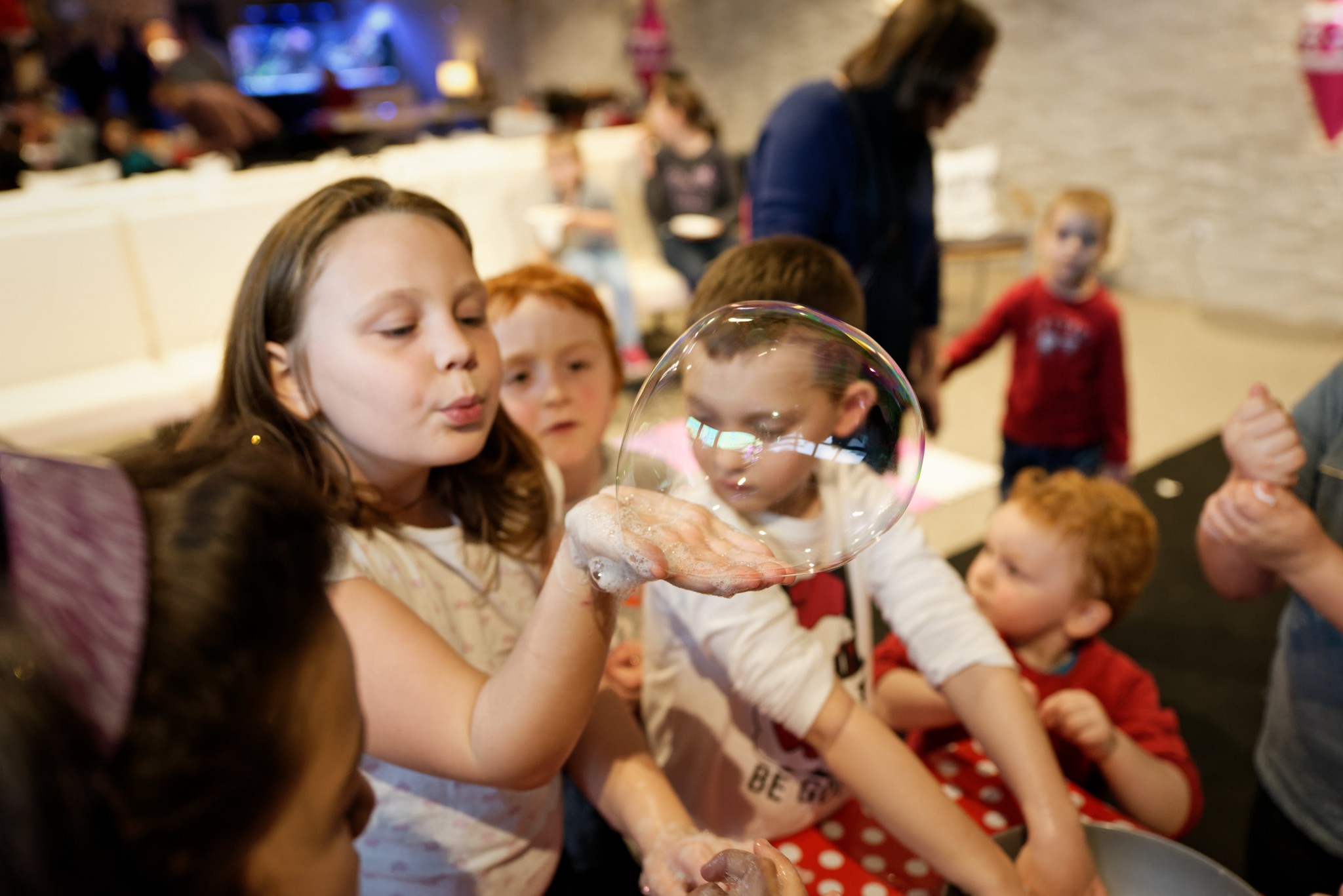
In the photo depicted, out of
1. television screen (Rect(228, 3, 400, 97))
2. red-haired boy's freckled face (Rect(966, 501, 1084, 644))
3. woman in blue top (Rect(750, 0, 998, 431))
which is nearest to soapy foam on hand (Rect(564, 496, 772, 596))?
red-haired boy's freckled face (Rect(966, 501, 1084, 644))

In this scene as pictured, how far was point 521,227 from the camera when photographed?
15.7ft

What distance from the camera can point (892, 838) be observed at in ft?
3.34

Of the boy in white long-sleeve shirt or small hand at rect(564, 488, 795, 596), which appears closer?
small hand at rect(564, 488, 795, 596)

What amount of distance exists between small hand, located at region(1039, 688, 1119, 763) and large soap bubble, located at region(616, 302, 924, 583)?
51 cm

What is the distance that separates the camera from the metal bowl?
0.81 m

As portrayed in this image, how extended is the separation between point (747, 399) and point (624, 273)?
4088 mm

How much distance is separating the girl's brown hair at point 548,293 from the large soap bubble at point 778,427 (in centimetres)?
59


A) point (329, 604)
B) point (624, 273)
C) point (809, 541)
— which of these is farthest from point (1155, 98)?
point (329, 604)

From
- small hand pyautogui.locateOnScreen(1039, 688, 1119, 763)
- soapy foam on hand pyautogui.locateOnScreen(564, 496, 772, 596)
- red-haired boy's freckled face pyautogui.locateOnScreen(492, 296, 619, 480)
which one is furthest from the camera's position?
red-haired boy's freckled face pyautogui.locateOnScreen(492, 296, 619, 480)

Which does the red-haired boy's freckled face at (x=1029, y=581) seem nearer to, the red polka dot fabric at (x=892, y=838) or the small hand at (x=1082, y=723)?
the small hand at (x=1082, y=723)

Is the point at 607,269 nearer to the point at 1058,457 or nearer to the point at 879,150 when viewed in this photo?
the point at 1058,457

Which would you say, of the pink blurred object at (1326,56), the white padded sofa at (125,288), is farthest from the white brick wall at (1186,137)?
the white padded sofa at (125,288)

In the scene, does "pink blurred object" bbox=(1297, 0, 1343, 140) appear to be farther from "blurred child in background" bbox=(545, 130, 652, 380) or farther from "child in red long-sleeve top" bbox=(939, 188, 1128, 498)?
"blurred child in background" bbox=(545, 130, 652, 380)

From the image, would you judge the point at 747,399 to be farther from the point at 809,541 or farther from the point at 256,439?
the point at 256,439
